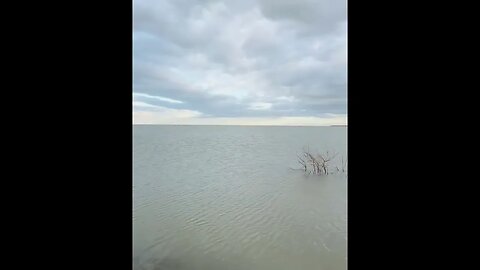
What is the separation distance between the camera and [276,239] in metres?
3.77
